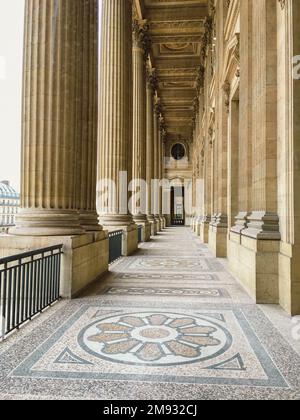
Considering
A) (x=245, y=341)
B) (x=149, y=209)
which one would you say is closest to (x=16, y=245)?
(x=245, y=341)

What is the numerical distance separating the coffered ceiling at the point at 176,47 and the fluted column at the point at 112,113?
682cm

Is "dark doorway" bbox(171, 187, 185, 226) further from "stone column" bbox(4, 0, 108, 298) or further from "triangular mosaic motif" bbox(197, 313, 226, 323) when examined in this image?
"triangular mosaic motif" bbox(197, 313, 226, 323)

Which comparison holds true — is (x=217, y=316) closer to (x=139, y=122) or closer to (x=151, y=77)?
(x=139, y=122)

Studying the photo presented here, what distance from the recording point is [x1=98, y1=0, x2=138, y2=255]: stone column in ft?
38.6

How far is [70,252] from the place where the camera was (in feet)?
19.6

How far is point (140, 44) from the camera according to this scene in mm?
18719

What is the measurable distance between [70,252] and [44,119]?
88.8 inches

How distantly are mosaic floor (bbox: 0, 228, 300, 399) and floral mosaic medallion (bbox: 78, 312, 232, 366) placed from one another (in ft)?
0.03

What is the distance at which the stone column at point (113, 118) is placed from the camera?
11758 millimetres

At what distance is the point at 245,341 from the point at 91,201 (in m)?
4.79

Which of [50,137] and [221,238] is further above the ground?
[50,137]

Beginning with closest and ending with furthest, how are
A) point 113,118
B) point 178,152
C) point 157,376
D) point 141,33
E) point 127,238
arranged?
point 157,376 → point 113,118 → point 127,238 → point 141,33 → point 178,152

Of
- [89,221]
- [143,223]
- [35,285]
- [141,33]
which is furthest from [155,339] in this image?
[141,33]

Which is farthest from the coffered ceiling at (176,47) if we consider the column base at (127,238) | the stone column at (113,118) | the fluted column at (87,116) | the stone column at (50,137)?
the stone column at (50,137)
